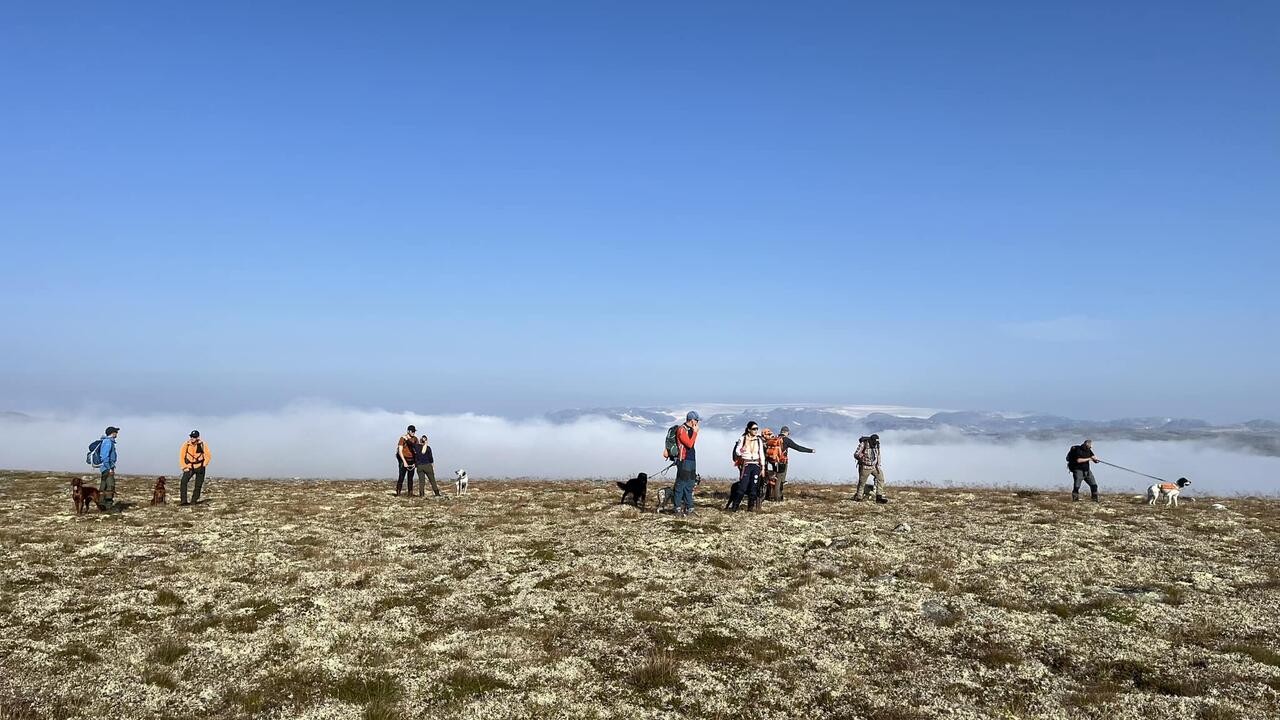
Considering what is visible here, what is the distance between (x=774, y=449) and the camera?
31047 mm

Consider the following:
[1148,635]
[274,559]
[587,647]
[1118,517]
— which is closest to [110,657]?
[274,559]

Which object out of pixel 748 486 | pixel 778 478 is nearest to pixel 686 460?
pixel 748 486

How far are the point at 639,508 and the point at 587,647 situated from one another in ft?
52.1

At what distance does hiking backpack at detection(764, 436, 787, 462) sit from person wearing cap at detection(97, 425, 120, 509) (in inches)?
1051

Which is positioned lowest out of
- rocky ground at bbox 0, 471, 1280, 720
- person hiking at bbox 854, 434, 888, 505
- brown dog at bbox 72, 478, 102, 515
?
rocky ground at bbox 0, 471, 1280, 720

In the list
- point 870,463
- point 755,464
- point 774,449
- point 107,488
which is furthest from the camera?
point 870,463

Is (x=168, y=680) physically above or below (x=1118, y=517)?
below

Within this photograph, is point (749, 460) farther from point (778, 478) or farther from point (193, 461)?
point (193, 461)

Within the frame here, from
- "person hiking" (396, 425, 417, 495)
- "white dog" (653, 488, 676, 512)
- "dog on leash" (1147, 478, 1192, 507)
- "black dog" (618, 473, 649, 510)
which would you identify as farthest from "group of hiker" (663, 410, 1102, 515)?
"person hiking" (396, 425, 417, 495)

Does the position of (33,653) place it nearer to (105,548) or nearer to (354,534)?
(105,548)

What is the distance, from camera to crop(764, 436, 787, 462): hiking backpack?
31.1 metres

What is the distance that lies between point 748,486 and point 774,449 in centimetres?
367

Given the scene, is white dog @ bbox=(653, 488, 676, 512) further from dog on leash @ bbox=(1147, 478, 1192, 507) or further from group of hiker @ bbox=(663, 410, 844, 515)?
dog on leash @ bbox=(1147, 478, 1192, 507)

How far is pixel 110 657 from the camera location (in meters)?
13.3
